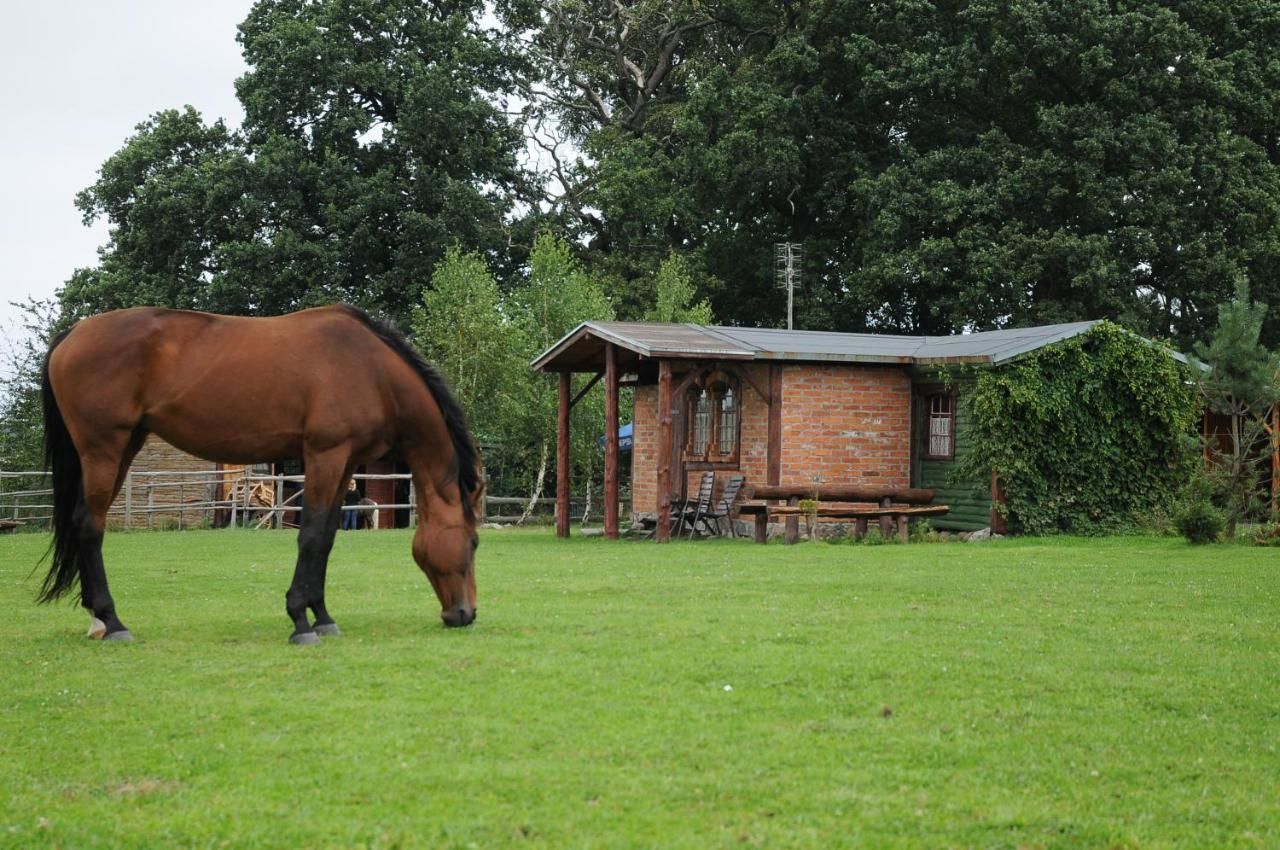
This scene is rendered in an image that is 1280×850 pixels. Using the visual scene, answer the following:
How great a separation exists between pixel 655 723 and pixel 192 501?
28374 mm

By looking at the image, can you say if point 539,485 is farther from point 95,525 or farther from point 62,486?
point 95,525

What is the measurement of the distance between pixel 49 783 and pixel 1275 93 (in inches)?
1331

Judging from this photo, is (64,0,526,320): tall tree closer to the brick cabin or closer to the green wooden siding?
the brick cabin

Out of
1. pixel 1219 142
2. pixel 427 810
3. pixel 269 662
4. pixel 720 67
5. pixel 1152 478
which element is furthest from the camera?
pixel 720 67

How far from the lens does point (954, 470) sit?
22500 millimetres

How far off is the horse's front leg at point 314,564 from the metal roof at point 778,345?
1208 centimetres

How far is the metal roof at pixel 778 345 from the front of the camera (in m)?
21.8

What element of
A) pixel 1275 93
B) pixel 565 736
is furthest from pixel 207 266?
pixel 565 736

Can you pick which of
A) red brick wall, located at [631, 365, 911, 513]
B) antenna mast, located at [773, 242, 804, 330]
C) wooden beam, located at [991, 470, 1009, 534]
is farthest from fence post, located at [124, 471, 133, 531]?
antenna mast, located at [773, 242, 804, 330]

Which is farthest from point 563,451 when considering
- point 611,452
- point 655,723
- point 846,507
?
point 655,723

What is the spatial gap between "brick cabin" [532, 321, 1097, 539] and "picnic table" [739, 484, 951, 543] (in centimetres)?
141

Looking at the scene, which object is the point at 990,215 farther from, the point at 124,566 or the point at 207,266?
the point at 124,566

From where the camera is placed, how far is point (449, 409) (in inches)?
387

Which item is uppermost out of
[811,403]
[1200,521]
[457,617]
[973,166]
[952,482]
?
[973,166]
